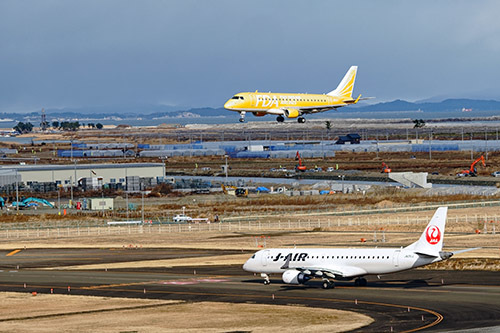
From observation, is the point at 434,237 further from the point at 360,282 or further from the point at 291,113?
the point at 291,113

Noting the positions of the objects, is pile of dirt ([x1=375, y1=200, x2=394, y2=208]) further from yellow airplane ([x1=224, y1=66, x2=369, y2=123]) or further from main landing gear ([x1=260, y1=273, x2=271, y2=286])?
main landing gear ([x1=260, y1=273, x2=271, y2=286])

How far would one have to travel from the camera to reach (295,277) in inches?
2773

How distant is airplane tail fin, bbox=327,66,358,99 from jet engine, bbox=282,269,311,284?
189ft

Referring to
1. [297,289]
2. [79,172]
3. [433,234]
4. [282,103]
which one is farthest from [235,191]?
[433,234]

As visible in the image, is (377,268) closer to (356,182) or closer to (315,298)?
(315,298)

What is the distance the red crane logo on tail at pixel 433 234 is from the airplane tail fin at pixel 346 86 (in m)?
61.5

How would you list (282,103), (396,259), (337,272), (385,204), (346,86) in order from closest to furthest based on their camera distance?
1. (396,259)
2. (337,272)
3. (282,103)
4. (346,86)
5. (385,204)

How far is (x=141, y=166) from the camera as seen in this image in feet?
594

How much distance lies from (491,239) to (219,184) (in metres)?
87.4

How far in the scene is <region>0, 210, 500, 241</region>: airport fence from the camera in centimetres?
11706

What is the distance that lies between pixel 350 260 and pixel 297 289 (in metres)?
5.37

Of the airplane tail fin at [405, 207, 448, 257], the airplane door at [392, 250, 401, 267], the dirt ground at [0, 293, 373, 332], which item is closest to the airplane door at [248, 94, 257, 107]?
the dirt ground at [0, 293, 373, 332]

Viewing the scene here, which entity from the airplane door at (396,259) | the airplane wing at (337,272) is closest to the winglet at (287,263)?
the airplane wing at (337,272)

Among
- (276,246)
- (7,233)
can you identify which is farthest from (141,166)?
(276,246)
